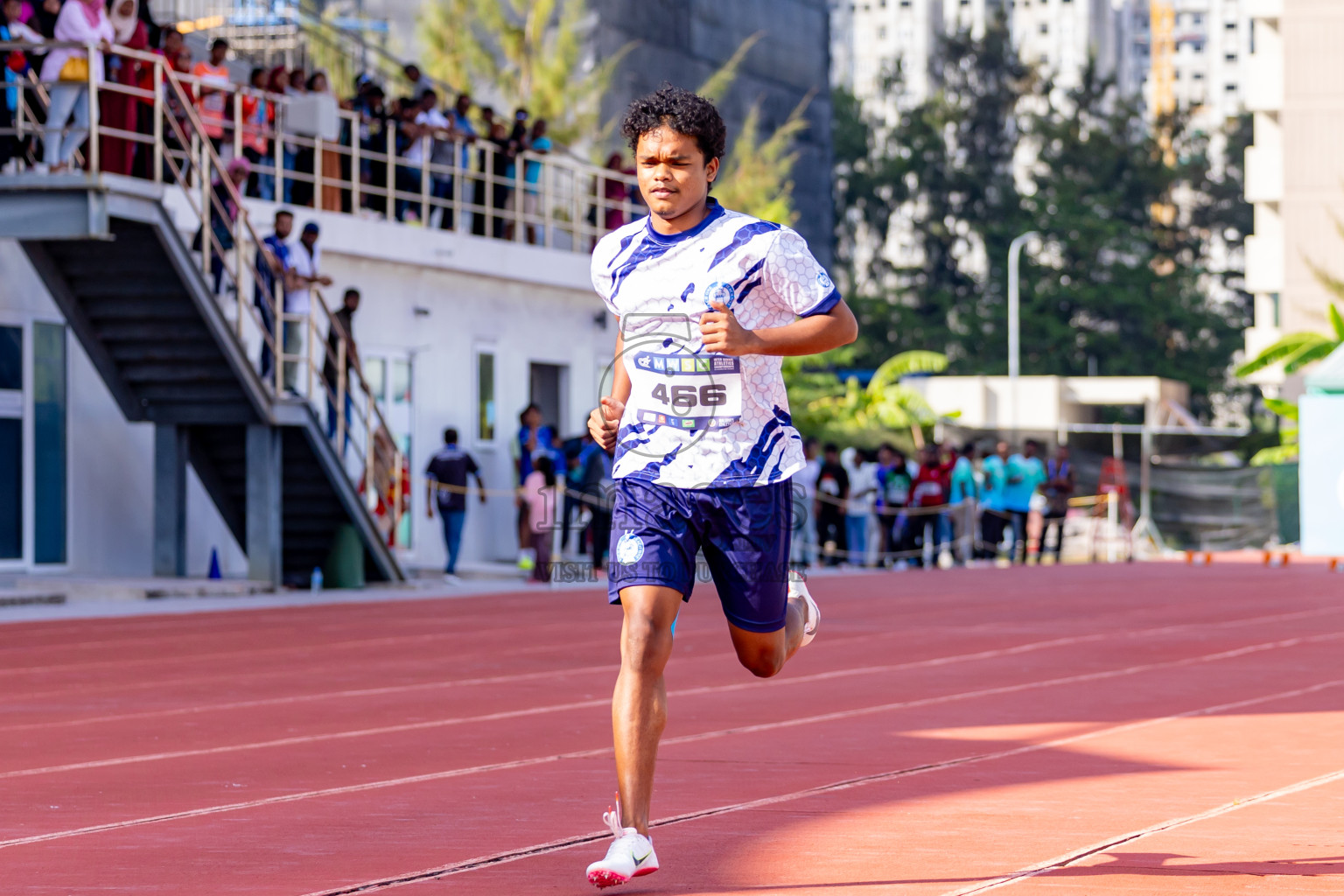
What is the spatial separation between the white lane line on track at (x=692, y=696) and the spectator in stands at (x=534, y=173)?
15128 mm

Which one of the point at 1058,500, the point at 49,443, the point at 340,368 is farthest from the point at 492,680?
the point at 1058,500

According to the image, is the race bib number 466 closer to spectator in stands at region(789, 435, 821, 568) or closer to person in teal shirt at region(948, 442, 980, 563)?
spectator in stands at region(789, 435, 821, 568)

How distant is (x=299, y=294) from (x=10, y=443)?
350 cm

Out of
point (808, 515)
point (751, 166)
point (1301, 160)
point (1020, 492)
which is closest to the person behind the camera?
point (808, 515)

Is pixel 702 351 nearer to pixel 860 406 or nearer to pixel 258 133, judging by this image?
pixel 258 133

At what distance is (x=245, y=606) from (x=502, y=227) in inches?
450

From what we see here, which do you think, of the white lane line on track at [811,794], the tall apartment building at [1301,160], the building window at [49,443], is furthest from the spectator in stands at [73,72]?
the tall apartment building at [1301,160]

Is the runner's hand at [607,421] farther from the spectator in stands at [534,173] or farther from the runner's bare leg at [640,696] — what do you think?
the spectator in stands at [534,173]

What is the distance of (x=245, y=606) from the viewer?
64.1 ft

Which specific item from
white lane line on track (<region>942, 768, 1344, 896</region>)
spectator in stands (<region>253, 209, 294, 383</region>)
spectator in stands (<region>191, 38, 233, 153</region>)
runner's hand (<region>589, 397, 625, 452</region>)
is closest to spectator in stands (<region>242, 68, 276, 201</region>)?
spectator in stands (<region>191, 38, 233, 153</region>)

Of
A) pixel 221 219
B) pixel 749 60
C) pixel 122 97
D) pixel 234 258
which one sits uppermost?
pixel 749 60

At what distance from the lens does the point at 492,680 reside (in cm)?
1252

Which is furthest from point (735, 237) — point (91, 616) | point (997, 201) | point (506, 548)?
point (997, 201)

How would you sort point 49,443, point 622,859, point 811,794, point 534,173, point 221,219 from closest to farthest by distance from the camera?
point 622,859, point 811,794, point 221,219, point 49,443, point 534,173
